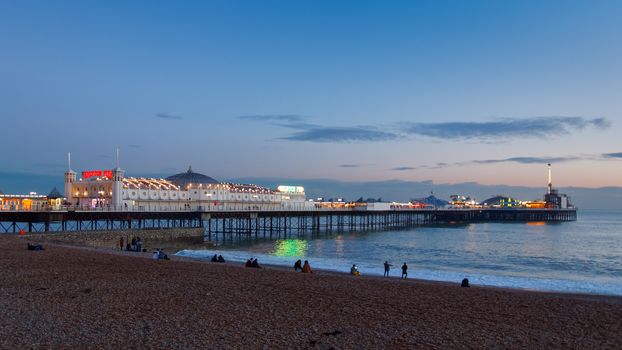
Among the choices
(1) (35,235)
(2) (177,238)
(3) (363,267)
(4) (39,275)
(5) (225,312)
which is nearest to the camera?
(5) (225,312)

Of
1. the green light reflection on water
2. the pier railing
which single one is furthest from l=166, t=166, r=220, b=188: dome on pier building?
the green light reflection on water

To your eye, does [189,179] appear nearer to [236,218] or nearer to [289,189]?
[236,218]

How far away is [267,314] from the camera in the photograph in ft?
39.4

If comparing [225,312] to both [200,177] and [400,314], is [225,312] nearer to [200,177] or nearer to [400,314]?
[400,314]

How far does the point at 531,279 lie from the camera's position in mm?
27484

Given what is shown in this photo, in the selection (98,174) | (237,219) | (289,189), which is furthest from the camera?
(289,189)

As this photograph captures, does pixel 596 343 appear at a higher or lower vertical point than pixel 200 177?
lower

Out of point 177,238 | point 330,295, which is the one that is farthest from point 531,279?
point 177,238

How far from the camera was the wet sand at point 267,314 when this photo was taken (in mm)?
9711

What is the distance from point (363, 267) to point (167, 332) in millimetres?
21778

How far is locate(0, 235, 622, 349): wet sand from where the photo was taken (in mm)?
9711

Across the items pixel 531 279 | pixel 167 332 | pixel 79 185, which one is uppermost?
pixel 79 185

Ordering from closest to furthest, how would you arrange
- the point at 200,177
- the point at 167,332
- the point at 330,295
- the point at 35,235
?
the point at 167,332
the point at 330,295
the point at 35,235
the point at 200,177

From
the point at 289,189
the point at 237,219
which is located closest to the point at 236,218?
the point at 237,219
